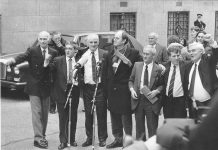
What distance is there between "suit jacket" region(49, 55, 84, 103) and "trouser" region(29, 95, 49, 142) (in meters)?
0.29

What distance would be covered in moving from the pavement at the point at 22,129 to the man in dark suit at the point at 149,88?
934 millimetres

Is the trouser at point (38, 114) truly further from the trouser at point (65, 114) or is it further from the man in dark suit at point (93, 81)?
the man in dark suit at point (93, 81)

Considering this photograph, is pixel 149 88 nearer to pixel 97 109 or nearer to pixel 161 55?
pixel 97 109

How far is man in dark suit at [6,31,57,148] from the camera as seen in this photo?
8.66m

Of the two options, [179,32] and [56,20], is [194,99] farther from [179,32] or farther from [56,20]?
[179,32]

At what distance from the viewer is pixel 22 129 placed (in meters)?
10.2

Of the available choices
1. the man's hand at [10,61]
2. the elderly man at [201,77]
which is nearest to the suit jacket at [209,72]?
the elderly man at [201,77]

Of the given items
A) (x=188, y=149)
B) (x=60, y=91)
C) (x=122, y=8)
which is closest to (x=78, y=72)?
(x=60, y=91)

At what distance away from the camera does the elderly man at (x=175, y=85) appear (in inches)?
Result: 312

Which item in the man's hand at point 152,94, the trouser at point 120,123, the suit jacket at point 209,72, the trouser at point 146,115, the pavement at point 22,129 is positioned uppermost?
the suit jacket at point 209,72

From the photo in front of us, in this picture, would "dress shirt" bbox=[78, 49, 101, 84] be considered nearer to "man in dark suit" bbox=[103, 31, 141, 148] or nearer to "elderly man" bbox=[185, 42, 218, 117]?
"man in dark suit" bbox=[103, 31, 141, 148]

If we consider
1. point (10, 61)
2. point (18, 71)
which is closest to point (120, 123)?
point (10, 61)

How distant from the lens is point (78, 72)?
8539 mm

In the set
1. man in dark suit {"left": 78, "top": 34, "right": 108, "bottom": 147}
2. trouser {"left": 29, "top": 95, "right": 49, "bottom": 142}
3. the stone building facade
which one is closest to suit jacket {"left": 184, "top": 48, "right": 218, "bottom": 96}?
man in dark suit {"left": 78, "top": 34, "right": 108, "bottom": 147}
